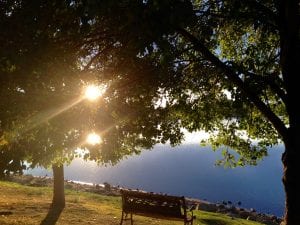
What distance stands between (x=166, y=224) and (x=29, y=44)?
12894 mm

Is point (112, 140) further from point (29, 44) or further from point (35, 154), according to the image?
point (29, 44)

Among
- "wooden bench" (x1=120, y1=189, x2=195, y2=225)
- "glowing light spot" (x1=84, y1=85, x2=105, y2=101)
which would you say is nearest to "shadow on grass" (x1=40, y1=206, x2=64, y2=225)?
"wooden bench" (x1=120, y1=189, x2=195, y2=225)

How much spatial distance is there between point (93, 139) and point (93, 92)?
56.7 inches

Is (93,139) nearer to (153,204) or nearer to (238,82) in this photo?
(238,82)

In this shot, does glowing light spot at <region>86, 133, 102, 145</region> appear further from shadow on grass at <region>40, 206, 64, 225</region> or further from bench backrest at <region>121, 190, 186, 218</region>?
shadow on grass at <region>40, 206, 64, 225</region>

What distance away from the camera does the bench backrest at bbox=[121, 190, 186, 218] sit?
50.6ft

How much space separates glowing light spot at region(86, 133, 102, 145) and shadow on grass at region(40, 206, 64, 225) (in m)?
6.63

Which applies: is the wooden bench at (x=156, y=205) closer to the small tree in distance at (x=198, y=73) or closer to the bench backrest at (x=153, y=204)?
the bench backrest at (x=153, y=204)

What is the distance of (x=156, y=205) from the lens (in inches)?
629

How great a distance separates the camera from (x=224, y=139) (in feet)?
61.3

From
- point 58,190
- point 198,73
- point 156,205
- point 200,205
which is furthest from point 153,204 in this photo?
point 200,205

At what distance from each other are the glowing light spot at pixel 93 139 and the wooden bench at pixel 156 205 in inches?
171

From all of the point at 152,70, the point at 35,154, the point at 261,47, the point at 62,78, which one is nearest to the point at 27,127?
the point at 35,154

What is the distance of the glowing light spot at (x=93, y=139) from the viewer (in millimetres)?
11677
